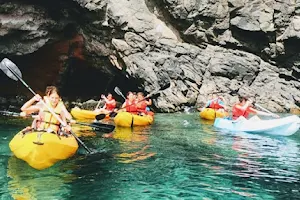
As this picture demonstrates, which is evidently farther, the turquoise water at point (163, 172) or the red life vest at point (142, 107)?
the red life vest at point (142, 107)

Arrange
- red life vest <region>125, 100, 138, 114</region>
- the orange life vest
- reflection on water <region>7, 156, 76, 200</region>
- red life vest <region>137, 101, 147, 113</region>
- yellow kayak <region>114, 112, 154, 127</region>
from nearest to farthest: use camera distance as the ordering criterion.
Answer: reflection on water <region>7, 156, 76, 200</region>
the orange life vest
yellow kayak <region>114, 112, 154, 127</region>
red life vest <region>125, 100, 138, 114</region>
red life vest <region>137, 101, 147, 113</region>

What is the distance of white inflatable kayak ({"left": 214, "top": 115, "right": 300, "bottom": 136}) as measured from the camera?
12836 mm

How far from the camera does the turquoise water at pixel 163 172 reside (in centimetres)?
636

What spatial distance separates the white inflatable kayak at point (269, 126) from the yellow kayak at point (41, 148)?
7.80 meters

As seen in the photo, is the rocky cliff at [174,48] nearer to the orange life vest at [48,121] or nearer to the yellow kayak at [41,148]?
the orange life vest at [48,121]

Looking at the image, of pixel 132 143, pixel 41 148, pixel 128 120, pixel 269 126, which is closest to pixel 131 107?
pixel 128 120

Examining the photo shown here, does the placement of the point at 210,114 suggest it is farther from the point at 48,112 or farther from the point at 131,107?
the point at 48,112

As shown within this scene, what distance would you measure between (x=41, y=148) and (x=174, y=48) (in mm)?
16732

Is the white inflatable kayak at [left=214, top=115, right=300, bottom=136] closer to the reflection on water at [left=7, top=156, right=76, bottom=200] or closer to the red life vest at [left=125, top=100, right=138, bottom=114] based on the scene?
the red life vest at [left=125, top=100, right=138, bottom=114]

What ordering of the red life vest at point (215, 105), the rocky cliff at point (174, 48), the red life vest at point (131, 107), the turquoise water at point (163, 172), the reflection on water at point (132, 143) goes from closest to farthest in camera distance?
the turquoise water at point (163, 172) < the reflection on water at point (132, 143) < the red life vest at point (131, 107) < the red life vest at point (215, 105) < the rocky cliff at point (174, 48)

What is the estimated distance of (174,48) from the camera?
23.2m

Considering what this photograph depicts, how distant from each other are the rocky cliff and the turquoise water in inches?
426

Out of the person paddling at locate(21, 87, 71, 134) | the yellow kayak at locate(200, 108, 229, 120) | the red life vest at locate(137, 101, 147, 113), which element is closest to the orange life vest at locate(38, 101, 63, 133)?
the person paddling at locate(21, 87, 71, 134)

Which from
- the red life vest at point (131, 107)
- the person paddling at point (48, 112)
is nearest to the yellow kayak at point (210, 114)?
the red life vest at point (131, 107)
